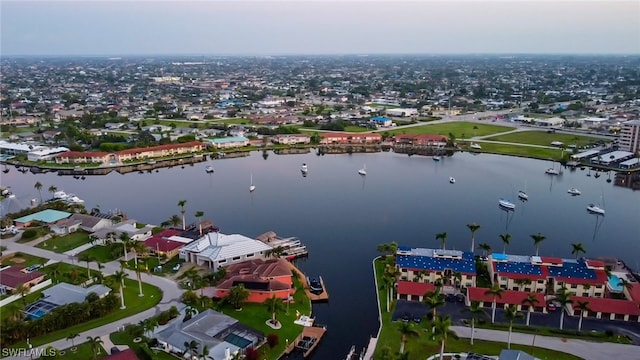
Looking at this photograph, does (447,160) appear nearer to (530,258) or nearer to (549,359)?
(530,258)

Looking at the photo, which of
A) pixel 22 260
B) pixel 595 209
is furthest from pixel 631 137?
pixel 22 260

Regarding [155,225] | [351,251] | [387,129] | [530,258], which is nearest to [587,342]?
[530,258]

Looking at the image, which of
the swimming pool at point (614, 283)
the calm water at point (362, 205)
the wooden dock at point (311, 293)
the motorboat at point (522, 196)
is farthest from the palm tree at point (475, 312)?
the motorboat at point (522, 196)

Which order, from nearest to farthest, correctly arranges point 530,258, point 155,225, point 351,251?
1. point 530,258
2. point 351,251
3. point 155,225

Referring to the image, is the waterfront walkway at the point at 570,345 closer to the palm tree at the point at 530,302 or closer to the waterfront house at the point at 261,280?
the palm tree at the point at 530,302

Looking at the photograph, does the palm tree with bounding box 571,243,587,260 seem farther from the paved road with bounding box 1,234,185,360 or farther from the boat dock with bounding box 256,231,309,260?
the paved road with bounding box 1,234,185,360

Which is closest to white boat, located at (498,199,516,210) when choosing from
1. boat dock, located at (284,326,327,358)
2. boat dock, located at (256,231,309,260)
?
boat dock, located at (256,231,309,260)

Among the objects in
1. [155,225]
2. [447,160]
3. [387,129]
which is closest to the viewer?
[155,225]
